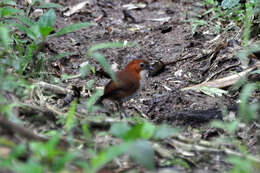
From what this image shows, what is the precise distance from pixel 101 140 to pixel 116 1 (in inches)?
253

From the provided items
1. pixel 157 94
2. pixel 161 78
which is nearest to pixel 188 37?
pixel 161 78

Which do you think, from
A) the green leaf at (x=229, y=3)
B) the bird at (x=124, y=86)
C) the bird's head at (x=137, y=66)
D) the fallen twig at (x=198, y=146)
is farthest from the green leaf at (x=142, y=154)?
the green leaf at (x=229, y=3)

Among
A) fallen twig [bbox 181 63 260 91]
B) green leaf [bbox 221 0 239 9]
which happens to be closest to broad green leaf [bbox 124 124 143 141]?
fallen twig [bbox 181 63 260 91]

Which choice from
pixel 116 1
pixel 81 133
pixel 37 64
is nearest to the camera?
pixel 81 133

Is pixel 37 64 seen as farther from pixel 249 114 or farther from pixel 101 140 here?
pixel 249 114

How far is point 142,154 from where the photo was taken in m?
2.02

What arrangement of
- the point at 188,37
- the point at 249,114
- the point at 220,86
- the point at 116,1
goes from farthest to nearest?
the point at 116,1 → the point at 188,37 → the point at 220,86 → the point at 249,114

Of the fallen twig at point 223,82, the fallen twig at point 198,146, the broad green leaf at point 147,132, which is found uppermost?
the broad green leaf at point 147,132

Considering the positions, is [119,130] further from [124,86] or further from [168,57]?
[168,57]

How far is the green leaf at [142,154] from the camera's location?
1.99 m

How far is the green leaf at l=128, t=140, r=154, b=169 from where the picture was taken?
1.99m

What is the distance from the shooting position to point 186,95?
15.0ft

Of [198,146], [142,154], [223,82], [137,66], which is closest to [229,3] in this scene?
[223,82]

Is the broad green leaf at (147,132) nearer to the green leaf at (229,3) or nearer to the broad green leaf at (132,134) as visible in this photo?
the broad green leaf at (132,134)
